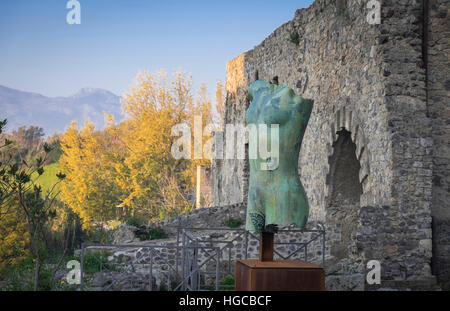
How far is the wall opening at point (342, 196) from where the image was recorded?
1141 centimetres

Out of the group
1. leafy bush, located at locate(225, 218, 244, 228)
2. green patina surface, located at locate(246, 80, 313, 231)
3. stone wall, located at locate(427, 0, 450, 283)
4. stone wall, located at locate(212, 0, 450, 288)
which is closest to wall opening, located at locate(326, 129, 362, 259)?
stone wall, located at locate(212, 0, 450, 288)

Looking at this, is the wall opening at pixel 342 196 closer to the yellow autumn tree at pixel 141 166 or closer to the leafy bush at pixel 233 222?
the leafy bush at pixel 233 222

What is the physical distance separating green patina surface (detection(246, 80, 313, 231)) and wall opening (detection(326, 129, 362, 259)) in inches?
208

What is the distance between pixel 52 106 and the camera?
381 ft

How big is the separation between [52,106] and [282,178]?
115432 millimetres

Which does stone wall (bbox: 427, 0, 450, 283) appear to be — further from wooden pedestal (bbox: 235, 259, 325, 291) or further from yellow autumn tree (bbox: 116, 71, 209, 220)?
yellow autumn tree (bbox: 116, 71, 209, 220)

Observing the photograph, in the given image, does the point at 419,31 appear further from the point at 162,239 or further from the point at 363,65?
the point at 162,239

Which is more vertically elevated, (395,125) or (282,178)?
(395,125)

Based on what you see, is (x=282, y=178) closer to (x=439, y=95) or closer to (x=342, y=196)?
(x=439, y=95)

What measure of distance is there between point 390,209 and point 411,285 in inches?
43.2

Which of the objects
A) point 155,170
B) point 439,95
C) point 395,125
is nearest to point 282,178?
point 395,125

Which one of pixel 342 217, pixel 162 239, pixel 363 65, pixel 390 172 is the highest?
pixel 363 65
